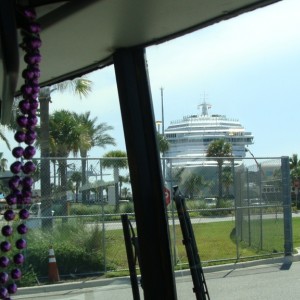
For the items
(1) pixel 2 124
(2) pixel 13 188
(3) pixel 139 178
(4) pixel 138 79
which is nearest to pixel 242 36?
(4) pixel 138 79

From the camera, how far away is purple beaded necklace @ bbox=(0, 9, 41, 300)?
1.35 metres

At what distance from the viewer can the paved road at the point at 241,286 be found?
4.92m

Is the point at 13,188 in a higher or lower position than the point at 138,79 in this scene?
lower

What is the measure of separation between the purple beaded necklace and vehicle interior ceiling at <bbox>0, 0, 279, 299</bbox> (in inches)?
8.2

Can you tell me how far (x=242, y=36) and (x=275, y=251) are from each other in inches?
209

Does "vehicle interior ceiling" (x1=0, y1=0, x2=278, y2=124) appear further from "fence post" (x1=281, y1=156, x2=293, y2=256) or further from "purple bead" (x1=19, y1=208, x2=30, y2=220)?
"fence post" (x1=281, y1=156, x2=293, y2=256)

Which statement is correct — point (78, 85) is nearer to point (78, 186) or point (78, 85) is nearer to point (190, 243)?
point (190, 243)

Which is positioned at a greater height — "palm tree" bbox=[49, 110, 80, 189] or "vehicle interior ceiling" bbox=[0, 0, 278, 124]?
"vehicle interior ceiling" bbox=[0, 0, 278, 124]

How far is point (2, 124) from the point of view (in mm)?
1734

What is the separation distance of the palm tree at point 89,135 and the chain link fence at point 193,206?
262 millimetres

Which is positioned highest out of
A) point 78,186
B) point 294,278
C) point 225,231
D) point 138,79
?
point 138,79

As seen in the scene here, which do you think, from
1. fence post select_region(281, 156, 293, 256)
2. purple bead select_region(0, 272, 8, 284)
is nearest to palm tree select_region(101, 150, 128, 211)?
purple bead select_region(0, 272, 8, 284)

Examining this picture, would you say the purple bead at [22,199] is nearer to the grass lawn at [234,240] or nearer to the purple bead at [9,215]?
the purple bead at [9,215]

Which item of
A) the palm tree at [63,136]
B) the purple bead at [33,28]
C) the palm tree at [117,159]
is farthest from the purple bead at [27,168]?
the palm tree at [63,136]
